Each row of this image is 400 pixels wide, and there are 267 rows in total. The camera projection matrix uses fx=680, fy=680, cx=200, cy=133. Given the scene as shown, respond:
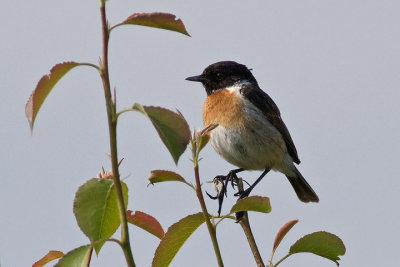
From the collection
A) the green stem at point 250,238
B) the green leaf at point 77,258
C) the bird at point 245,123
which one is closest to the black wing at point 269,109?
the bird at point 245,123

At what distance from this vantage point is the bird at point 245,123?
595 centimetres

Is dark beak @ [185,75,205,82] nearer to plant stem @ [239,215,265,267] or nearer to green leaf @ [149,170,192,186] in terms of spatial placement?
plant stem @ [239,215,265,267]

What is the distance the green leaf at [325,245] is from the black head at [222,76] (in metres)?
4.65

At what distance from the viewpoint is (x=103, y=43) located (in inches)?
51.6

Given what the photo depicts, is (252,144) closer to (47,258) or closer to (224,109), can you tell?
(224,109)

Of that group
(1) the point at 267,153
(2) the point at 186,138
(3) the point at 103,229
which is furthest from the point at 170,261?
(1) the point at 267,153

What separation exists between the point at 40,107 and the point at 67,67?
11 centimetres

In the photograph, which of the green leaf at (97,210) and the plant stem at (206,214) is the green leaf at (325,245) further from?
→ the green leaf at (97,210)

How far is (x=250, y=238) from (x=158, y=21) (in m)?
0.69

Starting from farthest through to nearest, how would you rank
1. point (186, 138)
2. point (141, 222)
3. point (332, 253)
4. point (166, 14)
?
1. point (332, 253)
2. point (141, 222)
3. point (166, 14)
4. point (186, 138)

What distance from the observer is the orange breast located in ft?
19.6

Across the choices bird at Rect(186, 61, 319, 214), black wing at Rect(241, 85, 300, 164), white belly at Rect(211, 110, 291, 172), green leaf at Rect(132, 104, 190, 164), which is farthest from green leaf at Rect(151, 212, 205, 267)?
black wing at Rect(241, 85, 300, 164)

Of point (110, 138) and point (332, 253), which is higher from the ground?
point (110, 138)

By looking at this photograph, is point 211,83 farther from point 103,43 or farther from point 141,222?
point 103,43
